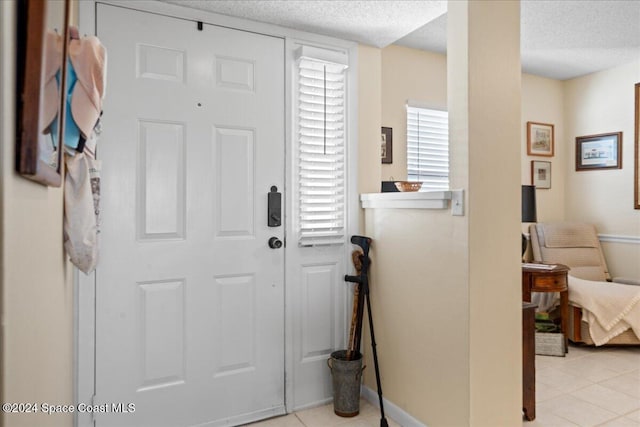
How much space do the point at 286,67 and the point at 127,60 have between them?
853mm

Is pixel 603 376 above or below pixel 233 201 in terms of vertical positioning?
below

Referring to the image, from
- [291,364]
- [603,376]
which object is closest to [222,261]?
[291,364]

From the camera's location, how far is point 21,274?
2.23 ft

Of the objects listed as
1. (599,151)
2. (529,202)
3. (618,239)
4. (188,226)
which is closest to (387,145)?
(529,202)

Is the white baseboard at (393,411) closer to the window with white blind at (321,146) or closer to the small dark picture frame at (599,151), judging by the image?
the window with white blind at (321,146)

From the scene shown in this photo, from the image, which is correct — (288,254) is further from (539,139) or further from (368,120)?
(539,139)

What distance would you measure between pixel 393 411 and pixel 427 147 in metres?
2.07

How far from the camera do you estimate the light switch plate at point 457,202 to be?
6.53ft

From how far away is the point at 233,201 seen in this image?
7.89 feet

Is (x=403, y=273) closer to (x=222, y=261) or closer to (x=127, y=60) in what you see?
(x=222, y=261)

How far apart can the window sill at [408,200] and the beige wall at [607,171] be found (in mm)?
2863

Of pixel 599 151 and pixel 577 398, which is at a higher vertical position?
pixel 599 151

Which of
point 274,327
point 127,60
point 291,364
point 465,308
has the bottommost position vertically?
point 291,364

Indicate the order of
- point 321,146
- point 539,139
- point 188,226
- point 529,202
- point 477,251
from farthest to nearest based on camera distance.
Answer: point 539,139
point 529,202
point 321,146
point 188,226
point 477,251
